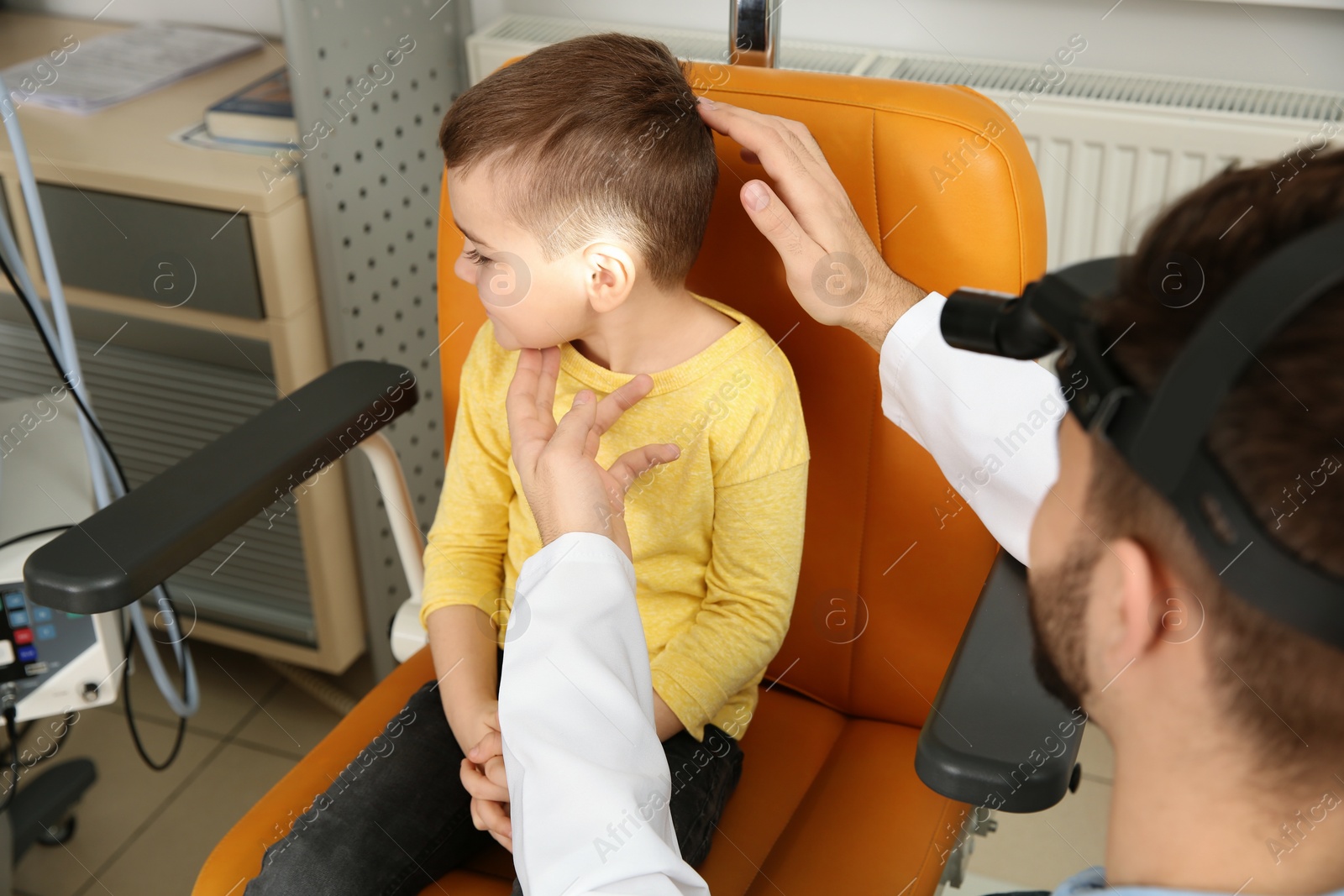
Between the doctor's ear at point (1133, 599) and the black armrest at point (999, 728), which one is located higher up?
the doctor's ear at point (1133, 599)

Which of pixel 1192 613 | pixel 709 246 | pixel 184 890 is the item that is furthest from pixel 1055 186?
pixel 184 890

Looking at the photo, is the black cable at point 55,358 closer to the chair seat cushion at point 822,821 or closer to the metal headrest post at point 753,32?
the chair seat cushion at point 822,821

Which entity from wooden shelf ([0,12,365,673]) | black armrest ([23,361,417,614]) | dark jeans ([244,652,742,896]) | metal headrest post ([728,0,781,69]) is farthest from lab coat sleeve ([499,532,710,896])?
wooden shelf ([0,12,365,673])

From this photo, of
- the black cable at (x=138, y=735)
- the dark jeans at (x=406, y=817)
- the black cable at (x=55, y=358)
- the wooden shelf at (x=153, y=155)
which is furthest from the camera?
the black cable at (x=138, y=735)

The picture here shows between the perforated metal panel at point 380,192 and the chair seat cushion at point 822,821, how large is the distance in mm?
771

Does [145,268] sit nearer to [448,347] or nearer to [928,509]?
[448,347]

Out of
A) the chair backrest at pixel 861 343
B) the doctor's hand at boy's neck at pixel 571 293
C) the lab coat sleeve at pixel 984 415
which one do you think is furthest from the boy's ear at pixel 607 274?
the lab coat sleeve at pixel 984 415

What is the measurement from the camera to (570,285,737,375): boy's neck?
997 mm

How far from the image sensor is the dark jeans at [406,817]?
3.04ft

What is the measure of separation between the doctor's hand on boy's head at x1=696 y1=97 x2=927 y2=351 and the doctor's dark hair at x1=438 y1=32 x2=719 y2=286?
4 cm

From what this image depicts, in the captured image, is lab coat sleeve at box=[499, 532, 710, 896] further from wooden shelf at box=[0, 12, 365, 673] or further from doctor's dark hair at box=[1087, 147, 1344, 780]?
wooden shelf at box=[0, 12, 365, 673]

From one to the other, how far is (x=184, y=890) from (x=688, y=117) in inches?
50.4

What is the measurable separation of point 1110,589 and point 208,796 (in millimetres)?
1535

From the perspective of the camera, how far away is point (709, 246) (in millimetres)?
1025
